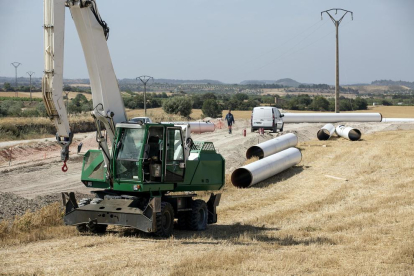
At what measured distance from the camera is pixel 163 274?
34.7 feet

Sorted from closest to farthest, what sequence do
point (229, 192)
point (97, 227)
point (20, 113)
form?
point (97, 227)
point (229, 192)
point (20, 113)

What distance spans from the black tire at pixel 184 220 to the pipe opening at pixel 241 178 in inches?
380

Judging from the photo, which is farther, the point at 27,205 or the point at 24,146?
the point at 24,146

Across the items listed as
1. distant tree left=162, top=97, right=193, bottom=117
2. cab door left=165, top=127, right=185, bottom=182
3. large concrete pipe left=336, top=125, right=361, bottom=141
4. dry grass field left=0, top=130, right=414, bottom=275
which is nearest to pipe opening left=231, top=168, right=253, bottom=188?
dry grass field left=0, top=130, right=414, bottom=275

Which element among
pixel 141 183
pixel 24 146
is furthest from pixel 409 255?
pixel 24 146

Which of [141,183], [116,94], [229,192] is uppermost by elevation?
[116,94]

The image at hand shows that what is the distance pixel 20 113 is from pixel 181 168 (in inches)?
2140

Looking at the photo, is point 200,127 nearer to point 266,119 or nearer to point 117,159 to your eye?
point 266,119

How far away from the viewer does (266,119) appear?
1725 inches

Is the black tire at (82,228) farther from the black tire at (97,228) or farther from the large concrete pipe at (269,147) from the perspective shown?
the large concrete pipe at (269,147)

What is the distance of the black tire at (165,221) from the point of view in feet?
47.7

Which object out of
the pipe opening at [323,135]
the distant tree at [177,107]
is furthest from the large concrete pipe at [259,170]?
the distant tree at [177,107]

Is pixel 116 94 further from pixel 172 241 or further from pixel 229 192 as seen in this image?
pixel 229 192

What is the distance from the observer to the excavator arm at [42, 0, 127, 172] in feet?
43.7
